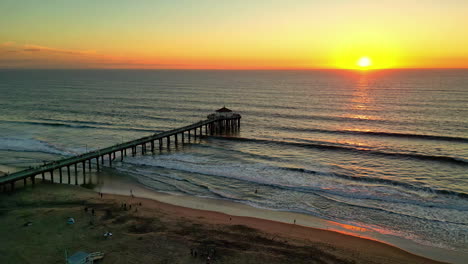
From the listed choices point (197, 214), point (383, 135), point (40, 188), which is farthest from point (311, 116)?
point (40, 188)

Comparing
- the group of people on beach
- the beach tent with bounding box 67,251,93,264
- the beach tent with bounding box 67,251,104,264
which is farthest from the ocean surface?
the beach tent with bounding box 67,251,93,264

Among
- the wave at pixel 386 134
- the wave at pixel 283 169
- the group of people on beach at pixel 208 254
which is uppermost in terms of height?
the wave at pixel 386 134

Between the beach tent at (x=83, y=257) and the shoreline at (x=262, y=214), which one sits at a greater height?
the beach tent at (x=83, y=257)

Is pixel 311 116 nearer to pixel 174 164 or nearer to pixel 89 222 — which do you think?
pixel 174 164

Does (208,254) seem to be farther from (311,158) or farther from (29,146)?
(29,146)

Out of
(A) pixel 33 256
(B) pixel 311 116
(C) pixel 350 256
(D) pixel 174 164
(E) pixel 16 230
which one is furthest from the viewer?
(B) pixel 311 116

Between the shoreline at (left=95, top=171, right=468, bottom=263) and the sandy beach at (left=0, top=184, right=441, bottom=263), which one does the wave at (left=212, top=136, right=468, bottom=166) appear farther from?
the sandy beach at (left=0, top=184, right=441, bottom=263)

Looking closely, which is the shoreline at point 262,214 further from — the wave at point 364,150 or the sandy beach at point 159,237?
the wave at point 364,150

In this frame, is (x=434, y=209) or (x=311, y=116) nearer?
(x=434, y=209)

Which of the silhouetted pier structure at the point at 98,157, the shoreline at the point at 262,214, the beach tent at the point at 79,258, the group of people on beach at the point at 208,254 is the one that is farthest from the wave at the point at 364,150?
the beach tent at the point at 79,258
